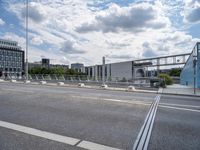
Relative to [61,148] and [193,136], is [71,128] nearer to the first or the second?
[61,148]

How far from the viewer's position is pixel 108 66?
77688mm

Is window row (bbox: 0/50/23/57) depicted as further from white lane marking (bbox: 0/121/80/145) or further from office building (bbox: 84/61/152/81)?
white lane marking (bbox: 0/121/80/145)

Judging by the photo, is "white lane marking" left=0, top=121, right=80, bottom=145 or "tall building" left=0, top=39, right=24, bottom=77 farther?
"tall building" left=0, top=39, right=24, bottom=77

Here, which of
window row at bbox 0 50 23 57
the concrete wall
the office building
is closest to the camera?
the concrete wall

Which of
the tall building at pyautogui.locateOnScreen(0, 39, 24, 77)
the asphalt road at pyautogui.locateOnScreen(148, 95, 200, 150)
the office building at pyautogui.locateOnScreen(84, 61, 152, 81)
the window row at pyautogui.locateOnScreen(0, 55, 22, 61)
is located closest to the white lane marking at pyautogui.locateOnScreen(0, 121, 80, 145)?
the asphalt road at pyautogui.locateOnScreen(148, 95, 200, 150)

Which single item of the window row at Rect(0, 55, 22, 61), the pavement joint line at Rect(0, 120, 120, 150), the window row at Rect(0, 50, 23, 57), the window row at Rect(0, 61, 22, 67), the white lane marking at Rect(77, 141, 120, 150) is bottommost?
the white lane marking at Rect(77, 141, 120, 150)

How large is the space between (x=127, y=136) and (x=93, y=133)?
89 cm

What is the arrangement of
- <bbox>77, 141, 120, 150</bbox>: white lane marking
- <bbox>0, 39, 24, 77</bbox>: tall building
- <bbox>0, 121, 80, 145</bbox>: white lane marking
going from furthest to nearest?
1. <bbox>0, 39, 24, 77</bbox>: tall building
2. <bbox>0, 121, 80, 145</bbox>: white lane marking
3. <bbox>77, 141, 120, 150</bbox>: white lane marking

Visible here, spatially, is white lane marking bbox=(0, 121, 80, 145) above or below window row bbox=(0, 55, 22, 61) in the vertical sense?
below

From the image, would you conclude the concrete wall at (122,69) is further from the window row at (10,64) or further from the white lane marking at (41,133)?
the window row at (10,64)

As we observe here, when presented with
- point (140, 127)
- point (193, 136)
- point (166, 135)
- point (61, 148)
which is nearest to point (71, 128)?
point (61, 148)

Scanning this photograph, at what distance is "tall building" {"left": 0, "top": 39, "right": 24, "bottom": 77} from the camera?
111 meters

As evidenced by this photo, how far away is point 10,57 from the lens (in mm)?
113750

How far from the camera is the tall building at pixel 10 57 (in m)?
Result: 111
